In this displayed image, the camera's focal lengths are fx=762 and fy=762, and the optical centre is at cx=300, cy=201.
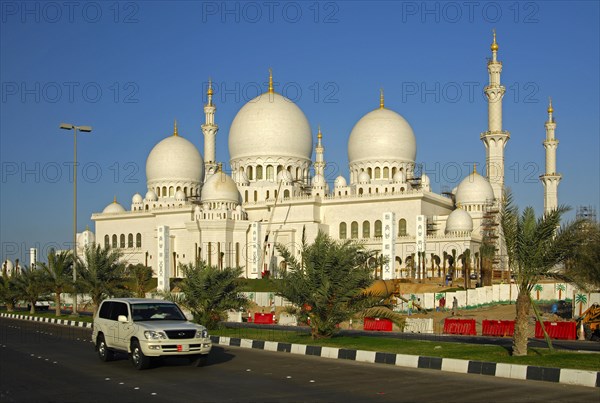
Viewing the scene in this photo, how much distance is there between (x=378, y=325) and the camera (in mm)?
31469

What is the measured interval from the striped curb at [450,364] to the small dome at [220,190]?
48.5 meters

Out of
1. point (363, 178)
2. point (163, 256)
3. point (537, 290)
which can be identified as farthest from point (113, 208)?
point (537, 290)

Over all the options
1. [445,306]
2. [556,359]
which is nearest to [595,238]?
[556,359]

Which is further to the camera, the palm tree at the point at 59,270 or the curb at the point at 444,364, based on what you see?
the palm tree at the point at 59,270

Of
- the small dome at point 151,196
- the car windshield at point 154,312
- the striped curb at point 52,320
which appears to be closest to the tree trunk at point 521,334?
the car windshield at point 154,312

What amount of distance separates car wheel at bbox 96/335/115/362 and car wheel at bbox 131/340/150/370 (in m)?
1.59

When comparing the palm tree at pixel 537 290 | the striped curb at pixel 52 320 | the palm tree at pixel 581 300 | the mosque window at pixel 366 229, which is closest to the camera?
the palm tree at pixel 581 300

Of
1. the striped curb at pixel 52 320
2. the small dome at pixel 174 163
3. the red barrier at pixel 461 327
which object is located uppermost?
the small dome at pixel 174 163

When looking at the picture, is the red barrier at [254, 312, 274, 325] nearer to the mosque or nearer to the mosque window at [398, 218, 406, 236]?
the mosque

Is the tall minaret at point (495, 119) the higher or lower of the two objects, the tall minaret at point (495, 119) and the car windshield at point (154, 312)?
the higher

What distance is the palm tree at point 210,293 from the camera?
80.7 feet

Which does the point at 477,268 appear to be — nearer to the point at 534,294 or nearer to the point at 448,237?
the point at 448,237

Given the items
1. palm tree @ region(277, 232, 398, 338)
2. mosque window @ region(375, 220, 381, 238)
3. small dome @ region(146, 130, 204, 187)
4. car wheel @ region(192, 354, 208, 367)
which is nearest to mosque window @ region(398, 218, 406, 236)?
mosque window @ region(375, 220, 381, 238)

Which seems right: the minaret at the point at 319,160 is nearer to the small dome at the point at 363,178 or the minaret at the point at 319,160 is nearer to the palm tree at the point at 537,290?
the small dome at the point at 363,178
